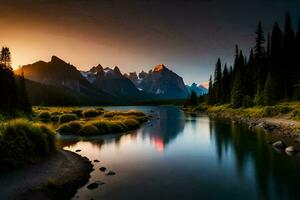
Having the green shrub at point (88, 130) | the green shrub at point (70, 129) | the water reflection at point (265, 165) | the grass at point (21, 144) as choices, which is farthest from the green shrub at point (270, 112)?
the grass at point (21, 144)

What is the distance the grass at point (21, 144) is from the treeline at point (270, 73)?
71235mm

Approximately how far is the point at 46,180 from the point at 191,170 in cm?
1372

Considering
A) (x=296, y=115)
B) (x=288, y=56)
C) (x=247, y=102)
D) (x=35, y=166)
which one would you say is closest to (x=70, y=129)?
(x=35, y=166)

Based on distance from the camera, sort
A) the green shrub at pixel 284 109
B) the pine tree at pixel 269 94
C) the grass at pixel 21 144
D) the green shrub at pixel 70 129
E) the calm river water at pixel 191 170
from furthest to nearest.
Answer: the pine tree at pixel 269 94
the green shrub at pixel 284 109
the green shrub at pixel 70 129
the grass at pixel 21 144
the calm river water at pixel 191 170

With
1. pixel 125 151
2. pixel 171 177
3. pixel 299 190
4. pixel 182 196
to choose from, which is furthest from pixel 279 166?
pixel 125 151

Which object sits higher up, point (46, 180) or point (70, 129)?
point (70, 129)

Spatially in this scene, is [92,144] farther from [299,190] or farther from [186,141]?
[299,190]

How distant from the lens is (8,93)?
81562 millimetres

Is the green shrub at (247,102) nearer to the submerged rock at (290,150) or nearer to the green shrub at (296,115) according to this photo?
the green shrub at (296,115)

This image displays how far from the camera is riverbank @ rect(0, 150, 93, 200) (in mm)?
16078

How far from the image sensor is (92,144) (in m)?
38.4

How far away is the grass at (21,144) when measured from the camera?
1941 cm

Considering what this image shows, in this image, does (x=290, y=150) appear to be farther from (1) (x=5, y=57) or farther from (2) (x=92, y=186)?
(1) (x=5, y=57)

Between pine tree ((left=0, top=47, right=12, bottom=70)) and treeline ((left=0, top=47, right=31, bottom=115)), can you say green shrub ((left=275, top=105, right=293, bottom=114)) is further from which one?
pine tree ((left=0, top=47, right=12, bottom=70))
